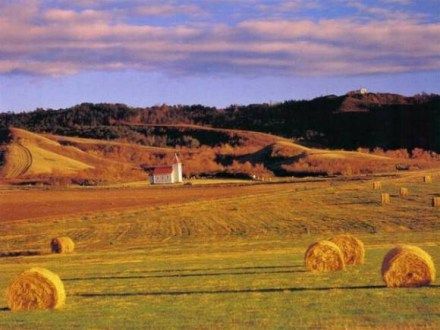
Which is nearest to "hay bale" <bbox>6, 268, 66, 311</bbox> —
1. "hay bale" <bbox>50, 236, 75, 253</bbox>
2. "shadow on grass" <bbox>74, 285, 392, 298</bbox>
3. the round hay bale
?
"shadow on grass" <bbox>74, 285, 392, 298</bbox>

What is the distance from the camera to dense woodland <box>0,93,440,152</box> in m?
142

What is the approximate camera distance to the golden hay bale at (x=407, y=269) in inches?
656

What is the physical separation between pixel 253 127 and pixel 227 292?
6173 inches

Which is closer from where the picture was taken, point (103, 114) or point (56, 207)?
point (56, 207)

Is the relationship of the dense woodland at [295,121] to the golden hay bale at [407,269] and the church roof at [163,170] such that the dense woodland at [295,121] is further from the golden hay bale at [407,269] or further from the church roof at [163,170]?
the golden hay bale at [407,269]

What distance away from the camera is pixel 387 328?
39.3ft

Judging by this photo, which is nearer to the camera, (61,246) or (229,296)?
(229,296)

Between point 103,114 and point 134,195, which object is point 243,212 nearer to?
point 134,195

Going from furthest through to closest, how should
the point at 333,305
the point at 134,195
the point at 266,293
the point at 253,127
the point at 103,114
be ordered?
the point at 103,114 < the point at 253,127 < the point at 134,195 < the point at 266,293 < the point at 333,305

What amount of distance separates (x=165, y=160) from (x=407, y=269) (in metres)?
107

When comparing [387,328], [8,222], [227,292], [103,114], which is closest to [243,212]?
[8,222]

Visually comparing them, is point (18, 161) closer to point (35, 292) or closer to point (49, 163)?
point (49, 163)

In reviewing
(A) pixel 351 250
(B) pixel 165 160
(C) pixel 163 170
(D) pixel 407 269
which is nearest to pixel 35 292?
(D) pixel 407 269

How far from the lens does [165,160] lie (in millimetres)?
123312
